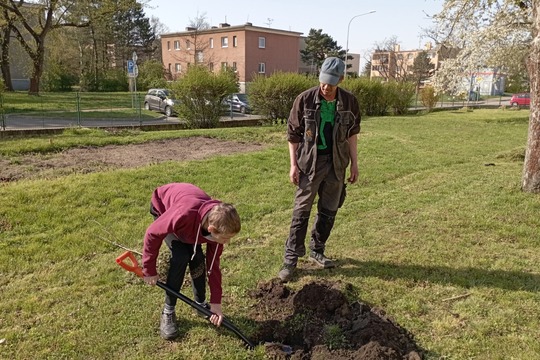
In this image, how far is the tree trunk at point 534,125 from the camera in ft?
20.9

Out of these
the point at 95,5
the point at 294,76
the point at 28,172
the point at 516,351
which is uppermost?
the point at 95,5

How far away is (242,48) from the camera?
46969mm

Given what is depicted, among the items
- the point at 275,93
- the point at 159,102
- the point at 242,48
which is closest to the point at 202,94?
the point at 275,93

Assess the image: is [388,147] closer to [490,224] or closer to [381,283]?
[490,224]

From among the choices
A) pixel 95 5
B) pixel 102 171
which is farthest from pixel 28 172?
pixel 95 5

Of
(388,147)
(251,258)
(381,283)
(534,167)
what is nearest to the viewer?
(381,283)

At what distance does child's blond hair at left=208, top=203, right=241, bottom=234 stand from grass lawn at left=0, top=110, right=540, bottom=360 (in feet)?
3.08

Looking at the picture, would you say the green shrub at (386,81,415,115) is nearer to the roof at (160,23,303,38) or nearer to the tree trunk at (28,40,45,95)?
the tree trunk at (28,40,45,95)

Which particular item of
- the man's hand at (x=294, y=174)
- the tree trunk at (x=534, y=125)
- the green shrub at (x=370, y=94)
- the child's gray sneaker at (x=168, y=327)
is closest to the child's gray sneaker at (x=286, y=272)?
the man's hand at (x=294, y=174)

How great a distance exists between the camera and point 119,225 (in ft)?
17.1

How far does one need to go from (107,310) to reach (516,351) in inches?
115

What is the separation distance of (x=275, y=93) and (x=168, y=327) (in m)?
14.3

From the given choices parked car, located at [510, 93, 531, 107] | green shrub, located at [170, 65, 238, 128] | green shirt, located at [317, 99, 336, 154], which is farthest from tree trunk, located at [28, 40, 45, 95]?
parked car, located at [510, 93, 531, 107]

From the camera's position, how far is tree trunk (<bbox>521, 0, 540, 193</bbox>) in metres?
6.36
